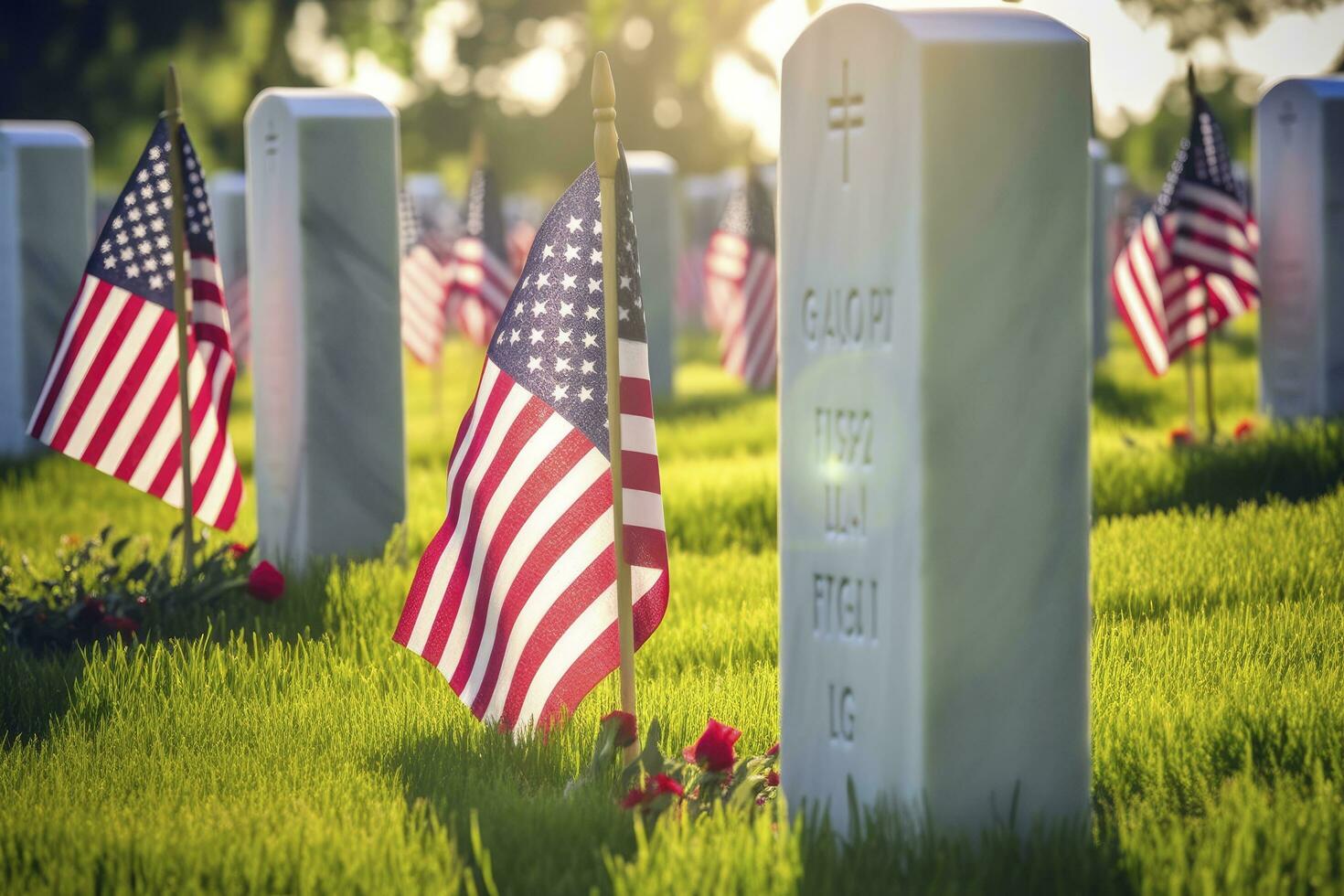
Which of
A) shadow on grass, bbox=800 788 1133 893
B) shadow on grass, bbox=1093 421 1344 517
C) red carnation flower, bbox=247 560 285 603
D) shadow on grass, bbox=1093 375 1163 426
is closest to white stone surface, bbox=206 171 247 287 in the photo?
shadow on grass, bbox=1093 375 1163 426

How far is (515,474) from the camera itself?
4.07 meters

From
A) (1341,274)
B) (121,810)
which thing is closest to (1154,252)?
(1341,274)

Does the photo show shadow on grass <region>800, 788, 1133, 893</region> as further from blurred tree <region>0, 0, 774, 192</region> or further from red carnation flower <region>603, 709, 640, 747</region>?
blurred tree <region>0, 0, 774, 192</region>

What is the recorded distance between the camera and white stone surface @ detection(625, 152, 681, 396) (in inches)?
544

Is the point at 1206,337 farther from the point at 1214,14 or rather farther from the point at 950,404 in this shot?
the point at 950,404

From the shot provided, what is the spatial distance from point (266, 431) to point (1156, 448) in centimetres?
466

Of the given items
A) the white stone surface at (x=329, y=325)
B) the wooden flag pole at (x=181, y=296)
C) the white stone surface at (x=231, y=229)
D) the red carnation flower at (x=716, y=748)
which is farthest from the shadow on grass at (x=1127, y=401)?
the white stone surface at (x=231, y=229)

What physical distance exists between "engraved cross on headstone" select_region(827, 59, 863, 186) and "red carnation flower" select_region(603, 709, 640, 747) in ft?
4.64

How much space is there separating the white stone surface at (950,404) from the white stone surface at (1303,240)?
6.66m

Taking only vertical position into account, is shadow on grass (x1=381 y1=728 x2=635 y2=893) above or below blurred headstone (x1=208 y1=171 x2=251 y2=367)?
below

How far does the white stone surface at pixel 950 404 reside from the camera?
3150 millimetres

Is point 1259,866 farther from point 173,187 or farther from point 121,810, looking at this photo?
point 173,187

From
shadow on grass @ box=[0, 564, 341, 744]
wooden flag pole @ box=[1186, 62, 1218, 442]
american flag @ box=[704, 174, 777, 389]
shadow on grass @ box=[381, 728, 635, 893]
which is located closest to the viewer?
shadow on grass @ box=[381, 728, 635, 893]

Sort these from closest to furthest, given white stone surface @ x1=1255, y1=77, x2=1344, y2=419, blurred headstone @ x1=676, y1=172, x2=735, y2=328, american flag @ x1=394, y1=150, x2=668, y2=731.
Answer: american flag @ x1=394, y1=150, x2=668, y2=731
white stone surface @ x1=1255, y1=77, x2=1344, y2=419
blurred headstone @ x1=676, y1=172, x2=735, y2=328
